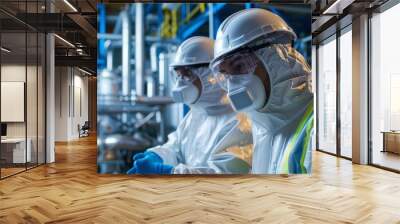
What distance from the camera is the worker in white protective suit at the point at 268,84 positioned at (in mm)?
5055

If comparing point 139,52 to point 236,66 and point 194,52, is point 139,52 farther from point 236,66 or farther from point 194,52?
point 236,66

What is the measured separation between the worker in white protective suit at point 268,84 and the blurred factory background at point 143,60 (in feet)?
0.95

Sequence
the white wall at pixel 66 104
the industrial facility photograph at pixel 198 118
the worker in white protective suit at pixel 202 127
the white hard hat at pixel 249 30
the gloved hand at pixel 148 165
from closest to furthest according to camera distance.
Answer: the industrial facility photograph at pixel 198 118
the white hard hat at pixel 249 30
the worker in white protective suit at pixel 202 127
the gloved hand at pixel 148 165
the white wall at pixel 66 104

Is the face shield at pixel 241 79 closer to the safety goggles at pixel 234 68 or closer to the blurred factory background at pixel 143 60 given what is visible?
the safety goggles at pixel 234 68

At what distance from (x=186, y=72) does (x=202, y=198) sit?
1.92 meters

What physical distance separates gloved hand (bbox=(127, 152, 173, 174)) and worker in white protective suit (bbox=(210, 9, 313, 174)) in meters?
1.35

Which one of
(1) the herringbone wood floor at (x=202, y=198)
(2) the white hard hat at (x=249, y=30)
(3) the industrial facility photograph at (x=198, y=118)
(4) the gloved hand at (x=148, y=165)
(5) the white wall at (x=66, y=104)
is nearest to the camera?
(1) the herringbone wood floor at (x=202, y=198)

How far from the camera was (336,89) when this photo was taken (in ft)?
28.9

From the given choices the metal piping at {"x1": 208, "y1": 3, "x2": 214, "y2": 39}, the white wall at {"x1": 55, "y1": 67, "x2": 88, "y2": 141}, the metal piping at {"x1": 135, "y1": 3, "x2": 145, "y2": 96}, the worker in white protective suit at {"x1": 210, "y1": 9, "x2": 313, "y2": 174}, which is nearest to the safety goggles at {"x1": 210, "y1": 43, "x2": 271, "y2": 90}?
the worker in white protective suit at {"x1": 210, "y1": 9, "x2": 313, "y2": 174}

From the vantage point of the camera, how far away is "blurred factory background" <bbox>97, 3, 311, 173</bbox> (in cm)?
537

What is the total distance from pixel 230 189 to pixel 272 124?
1.12m

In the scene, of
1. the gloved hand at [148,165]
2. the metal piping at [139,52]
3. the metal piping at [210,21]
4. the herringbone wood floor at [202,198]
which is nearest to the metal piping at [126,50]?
the metal piping at [139,52]

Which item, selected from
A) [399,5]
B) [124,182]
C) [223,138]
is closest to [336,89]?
[399,5]

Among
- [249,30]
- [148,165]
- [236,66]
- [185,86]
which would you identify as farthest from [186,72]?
[148,165]
